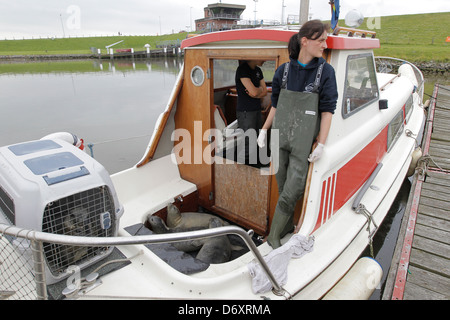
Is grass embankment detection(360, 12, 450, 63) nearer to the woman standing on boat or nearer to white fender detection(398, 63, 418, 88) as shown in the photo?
white fender detection(398, 63, 418, 88)

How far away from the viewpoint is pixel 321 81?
89.4 inches

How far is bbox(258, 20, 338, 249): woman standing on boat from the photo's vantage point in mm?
2258

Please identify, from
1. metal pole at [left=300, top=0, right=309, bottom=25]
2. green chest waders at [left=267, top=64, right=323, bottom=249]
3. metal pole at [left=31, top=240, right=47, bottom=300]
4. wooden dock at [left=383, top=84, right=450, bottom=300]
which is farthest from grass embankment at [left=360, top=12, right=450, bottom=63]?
metal pole at [left=31, top=240, right=47, bottom=300]

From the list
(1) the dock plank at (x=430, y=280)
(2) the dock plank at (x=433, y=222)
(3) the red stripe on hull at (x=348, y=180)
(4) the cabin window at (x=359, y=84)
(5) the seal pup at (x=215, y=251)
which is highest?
(4) the cabin window at (x=359, y=84)

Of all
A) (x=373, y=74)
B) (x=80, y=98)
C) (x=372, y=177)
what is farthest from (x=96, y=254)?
(x=80, y=98)

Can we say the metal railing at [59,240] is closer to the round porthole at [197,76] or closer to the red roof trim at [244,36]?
the red roof trim at [244,36]

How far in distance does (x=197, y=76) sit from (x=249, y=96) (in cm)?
67

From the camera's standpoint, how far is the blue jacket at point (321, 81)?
2.27 metres

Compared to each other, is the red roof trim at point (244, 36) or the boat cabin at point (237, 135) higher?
the red roof trim at point (244, 36)

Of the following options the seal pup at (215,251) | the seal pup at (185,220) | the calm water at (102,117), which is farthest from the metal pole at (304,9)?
the calm water at (102,117)

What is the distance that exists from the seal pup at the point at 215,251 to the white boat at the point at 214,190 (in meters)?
0.33

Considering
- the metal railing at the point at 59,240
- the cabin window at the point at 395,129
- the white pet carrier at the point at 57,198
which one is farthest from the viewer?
the cabin window at the point at 395,129

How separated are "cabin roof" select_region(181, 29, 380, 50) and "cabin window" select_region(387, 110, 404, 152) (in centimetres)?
161
